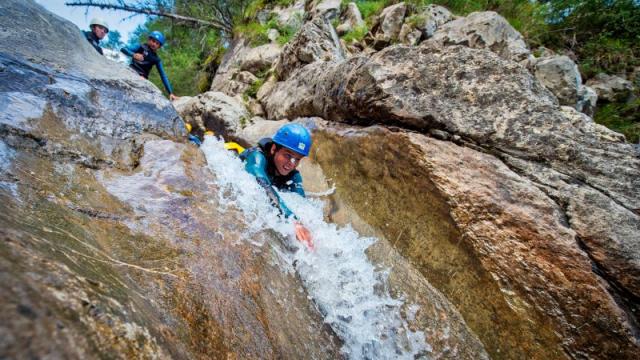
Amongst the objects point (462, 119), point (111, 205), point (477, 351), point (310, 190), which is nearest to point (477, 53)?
point (462, 119)

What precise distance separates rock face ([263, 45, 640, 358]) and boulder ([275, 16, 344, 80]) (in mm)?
3509

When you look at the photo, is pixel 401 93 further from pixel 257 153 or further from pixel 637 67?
pixel 637 67

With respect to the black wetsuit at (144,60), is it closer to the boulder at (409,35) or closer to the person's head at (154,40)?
the person's head at (154,40)

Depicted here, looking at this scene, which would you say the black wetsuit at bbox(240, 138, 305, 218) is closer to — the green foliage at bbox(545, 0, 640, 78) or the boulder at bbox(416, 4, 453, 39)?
the boulder at bbox(416, 4, 453, 39)

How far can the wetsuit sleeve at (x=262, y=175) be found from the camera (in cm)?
317

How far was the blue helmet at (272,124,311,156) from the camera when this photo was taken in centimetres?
370

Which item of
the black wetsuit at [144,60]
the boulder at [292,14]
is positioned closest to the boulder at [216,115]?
the black wetsuit at [144,60]

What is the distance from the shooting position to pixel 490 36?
19.8ft

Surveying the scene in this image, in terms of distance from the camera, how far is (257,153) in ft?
12.1

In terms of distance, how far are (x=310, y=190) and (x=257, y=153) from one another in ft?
3.39

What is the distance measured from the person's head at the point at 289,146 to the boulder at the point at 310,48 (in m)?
Result: 3.55

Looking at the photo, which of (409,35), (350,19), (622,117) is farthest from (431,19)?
(622,117)

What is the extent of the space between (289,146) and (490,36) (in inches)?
213

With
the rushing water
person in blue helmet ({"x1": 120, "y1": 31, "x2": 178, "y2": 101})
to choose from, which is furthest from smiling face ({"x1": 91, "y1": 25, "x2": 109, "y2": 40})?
the rushing water
